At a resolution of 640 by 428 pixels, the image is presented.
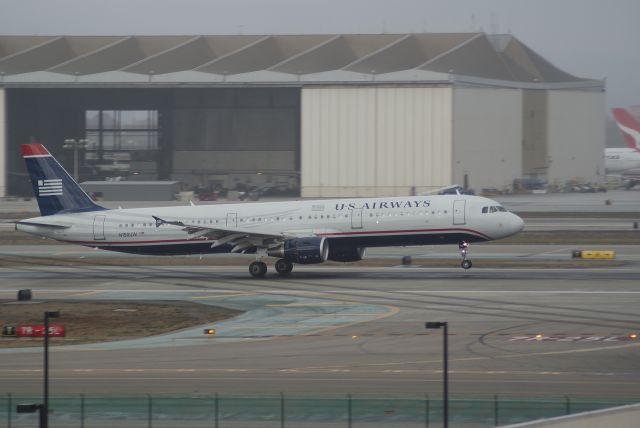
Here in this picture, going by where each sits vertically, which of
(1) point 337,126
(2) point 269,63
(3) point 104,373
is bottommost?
(3) point 104,373

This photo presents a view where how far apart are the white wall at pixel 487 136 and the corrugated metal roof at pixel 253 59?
2.32m

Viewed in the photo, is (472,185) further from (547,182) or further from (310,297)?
(310,297)

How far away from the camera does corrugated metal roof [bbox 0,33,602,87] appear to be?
118m

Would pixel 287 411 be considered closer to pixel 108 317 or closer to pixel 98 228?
pixel 108 317

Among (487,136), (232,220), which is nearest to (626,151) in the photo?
(487,136)

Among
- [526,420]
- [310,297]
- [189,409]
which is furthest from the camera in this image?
[310,297]

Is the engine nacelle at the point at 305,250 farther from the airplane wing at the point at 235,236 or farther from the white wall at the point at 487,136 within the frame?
A: the white wall at the point at 487,136

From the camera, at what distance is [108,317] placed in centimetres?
3962

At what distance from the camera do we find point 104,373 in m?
28.9

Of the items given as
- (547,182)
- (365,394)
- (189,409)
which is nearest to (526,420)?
(365,394)

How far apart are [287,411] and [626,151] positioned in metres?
152

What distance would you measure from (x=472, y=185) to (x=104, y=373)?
311 ft

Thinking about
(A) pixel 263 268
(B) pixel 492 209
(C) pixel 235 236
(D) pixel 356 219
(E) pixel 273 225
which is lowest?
(A) pixel 263 268

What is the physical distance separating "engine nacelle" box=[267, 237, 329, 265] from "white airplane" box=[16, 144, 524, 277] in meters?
0.05
